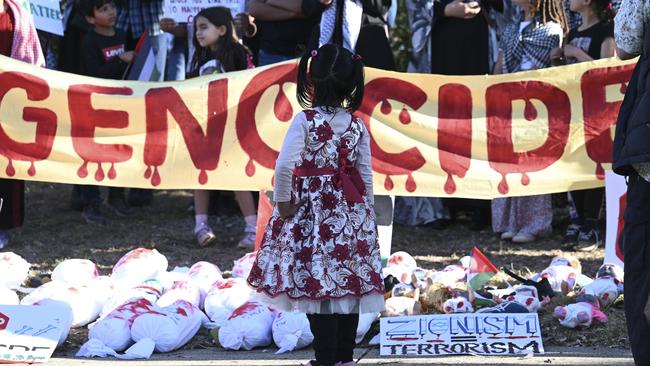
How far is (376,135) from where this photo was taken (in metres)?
7.35

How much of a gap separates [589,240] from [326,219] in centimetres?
374

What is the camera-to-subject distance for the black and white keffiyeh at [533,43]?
802cm

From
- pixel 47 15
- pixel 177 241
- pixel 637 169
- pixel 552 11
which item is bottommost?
pixel 177 241

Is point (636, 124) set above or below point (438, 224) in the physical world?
above

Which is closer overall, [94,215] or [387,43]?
[387,43]

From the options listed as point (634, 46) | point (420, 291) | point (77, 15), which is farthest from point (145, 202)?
point (634, 46)

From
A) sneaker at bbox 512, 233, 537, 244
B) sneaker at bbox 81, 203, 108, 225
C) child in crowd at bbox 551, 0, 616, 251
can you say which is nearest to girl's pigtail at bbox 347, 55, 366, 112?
child in crowd at bbox 551, 0, 616, 251

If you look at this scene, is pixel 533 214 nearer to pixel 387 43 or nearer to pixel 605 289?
pixel 387 43

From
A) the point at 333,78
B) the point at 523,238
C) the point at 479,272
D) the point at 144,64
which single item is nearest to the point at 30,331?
the point at 333,78

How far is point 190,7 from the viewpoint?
8.56m

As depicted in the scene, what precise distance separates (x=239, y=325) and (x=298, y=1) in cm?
318

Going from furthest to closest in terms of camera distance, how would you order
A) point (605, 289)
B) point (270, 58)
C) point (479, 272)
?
point (270, 58) < point (479, 272) < point (605, 289)

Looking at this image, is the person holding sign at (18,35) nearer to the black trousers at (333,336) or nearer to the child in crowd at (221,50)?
the child in crowd at (221,50)

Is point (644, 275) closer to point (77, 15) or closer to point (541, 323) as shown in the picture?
point (541, 323)
